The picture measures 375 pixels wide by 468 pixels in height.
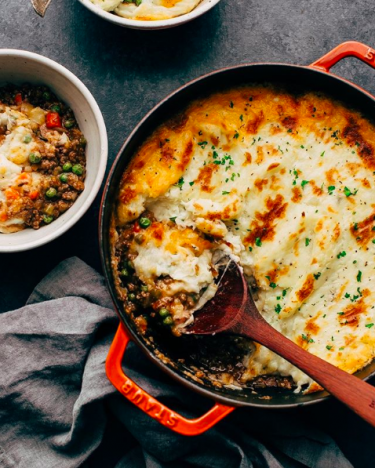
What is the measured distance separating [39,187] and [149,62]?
1.23m

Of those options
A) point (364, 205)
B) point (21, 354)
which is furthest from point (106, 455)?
point (364, 205)

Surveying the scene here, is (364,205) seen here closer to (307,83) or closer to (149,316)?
(307,83)

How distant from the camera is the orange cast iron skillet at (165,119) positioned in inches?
129

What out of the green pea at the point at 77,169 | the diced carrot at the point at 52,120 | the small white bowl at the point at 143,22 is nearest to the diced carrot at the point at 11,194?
the green pea at the point at 77,169

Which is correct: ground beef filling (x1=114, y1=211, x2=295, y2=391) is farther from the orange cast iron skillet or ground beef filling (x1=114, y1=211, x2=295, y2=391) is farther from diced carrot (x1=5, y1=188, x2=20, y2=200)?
diced carrot (x1=5, y1=188, x2=20, y2=200)

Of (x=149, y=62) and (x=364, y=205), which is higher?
(x=364, y=205)

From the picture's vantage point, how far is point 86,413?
3758mm

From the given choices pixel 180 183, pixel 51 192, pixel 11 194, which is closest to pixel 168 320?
pixel 180 183

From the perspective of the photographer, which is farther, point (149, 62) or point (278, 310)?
point (149, 62)

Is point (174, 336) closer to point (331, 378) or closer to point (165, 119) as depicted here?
point (331, 378)

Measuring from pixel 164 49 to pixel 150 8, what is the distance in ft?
1.15

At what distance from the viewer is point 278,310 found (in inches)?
142

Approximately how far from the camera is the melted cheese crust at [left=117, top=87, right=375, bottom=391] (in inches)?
139

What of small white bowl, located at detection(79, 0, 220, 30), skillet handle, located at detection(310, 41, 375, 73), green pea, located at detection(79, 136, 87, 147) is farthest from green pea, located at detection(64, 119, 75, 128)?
skillet handle, located at detection(310, 41, 375, 73)
